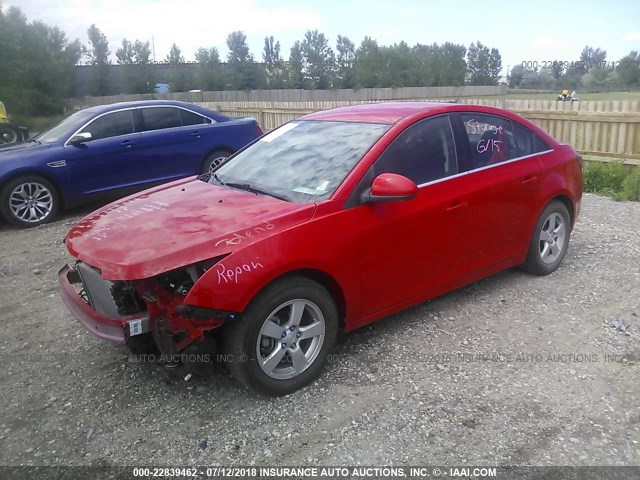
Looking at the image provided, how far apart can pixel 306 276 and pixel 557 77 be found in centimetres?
3375

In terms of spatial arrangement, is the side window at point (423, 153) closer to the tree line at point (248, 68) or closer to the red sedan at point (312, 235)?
the red sedan at point (312, 235)

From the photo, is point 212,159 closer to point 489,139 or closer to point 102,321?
point 489,139

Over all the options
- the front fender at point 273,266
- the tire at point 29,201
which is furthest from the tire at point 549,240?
the tire at point 29,201

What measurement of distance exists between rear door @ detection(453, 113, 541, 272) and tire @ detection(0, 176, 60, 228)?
603cm

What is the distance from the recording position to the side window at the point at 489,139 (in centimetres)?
436

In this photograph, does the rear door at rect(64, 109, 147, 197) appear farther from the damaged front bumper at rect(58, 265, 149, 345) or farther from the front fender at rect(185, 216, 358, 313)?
the front fender at rect(185, 216, 358, 313)

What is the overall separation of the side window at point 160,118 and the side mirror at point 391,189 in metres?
6.00

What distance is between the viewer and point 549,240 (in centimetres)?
516

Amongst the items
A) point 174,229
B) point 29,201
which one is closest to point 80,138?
point 29,201

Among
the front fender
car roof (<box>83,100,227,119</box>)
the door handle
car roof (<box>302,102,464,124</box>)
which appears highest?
car roof (<box>83,100,227,119</box>)

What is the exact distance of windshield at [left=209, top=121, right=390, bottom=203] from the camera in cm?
370

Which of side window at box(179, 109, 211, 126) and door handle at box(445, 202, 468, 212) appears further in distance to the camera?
side window at box(179, 109, 211, 126)

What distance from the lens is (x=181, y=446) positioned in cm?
300

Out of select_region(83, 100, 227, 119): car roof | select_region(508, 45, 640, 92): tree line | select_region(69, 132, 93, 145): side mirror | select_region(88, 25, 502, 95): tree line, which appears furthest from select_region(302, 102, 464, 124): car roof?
select_region(88, 25, 502, 95): tree line
